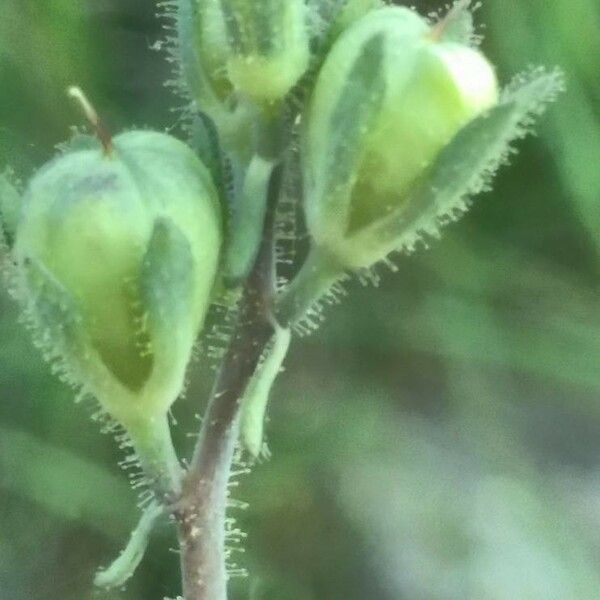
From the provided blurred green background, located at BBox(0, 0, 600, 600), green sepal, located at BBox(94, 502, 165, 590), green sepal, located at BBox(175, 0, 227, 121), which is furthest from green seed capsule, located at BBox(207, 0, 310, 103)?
blurred green background, located at BBox(0, 0, 600, 600)

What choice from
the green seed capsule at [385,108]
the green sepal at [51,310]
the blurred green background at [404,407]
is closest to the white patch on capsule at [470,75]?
the green seed capsule at [385,108]

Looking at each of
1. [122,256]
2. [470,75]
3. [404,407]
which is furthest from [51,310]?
[404,407]

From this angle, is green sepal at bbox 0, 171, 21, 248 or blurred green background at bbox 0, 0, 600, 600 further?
blurred green background at bbox 0, 0, 600, 600

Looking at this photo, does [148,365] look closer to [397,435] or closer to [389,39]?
[389,39]

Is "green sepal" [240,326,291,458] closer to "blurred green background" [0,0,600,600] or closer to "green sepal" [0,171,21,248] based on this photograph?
"green sepal" [0,171,21,248]

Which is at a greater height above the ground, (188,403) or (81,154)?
(188,403)

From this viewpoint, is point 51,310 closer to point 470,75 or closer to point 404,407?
point 470,75

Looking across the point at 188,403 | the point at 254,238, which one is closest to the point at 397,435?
the point at 188,403
